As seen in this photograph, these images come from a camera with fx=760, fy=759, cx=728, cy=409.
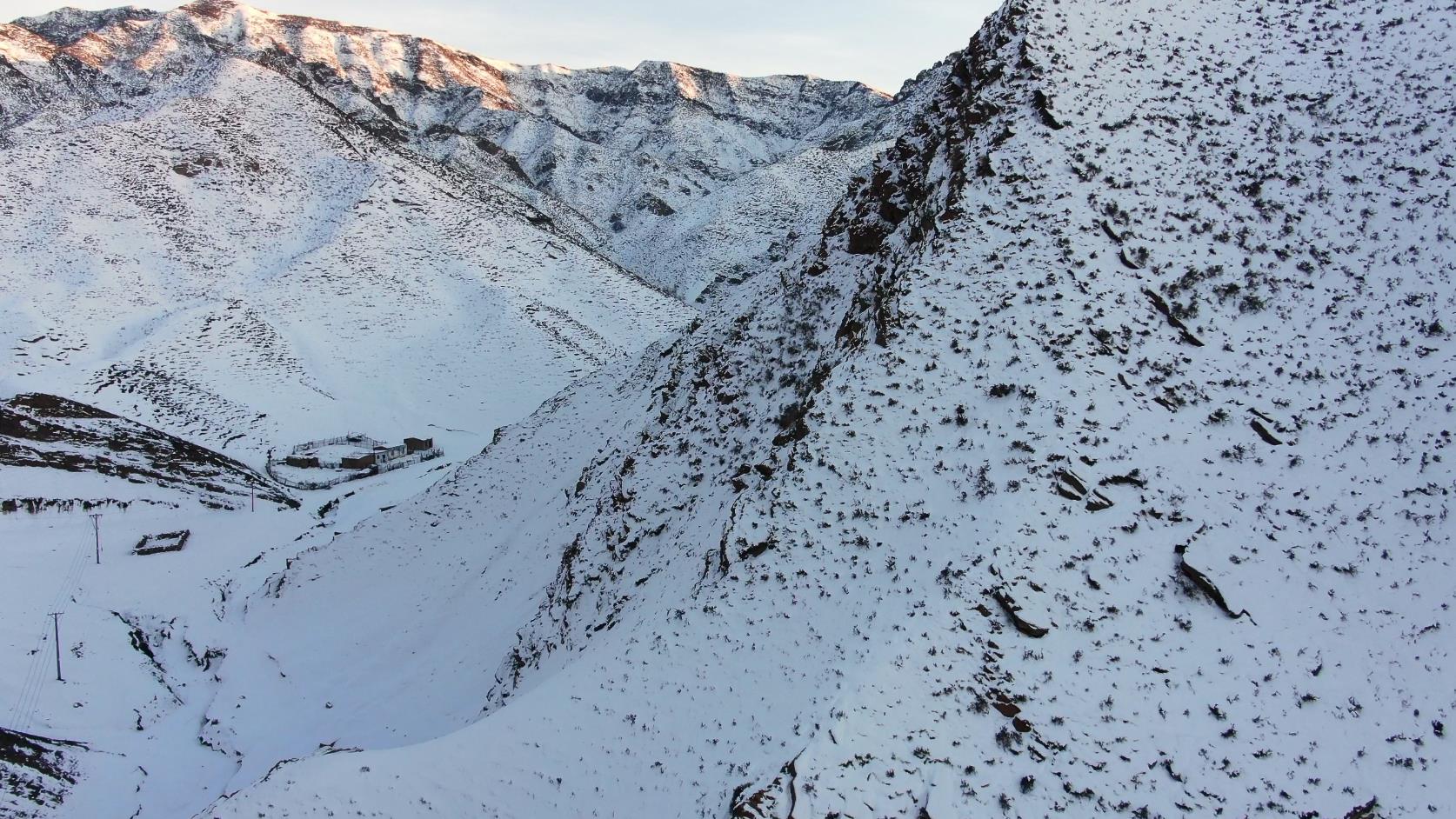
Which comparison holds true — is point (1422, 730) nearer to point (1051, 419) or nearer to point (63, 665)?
point (1051, 419)

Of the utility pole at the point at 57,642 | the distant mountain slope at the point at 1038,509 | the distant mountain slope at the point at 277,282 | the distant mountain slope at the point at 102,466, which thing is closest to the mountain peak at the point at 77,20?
the distant mountain slope at the point at 277,282

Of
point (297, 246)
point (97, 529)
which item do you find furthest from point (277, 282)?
point (97, 529)

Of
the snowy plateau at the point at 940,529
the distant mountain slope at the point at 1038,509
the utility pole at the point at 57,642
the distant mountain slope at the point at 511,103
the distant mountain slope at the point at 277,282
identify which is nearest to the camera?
the distant mountain slope at the point at 1038,509

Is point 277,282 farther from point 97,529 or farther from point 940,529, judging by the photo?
point 940,529

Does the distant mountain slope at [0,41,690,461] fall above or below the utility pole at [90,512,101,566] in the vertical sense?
above

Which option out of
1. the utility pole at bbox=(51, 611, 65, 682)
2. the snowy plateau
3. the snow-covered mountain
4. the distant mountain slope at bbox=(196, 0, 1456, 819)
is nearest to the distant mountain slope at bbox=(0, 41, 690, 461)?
the snow-covered mountain

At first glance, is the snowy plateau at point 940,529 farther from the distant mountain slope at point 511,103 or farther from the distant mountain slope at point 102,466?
the distant mountain slope at point 511,103

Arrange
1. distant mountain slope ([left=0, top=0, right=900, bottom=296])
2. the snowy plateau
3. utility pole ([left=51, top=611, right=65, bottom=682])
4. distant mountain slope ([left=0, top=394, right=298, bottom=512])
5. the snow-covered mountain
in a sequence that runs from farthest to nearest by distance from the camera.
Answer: distant mountain slope ([left=0, top=0, right=900, bottom=296]) < the snow-covered mountain < distant mountain slope ([left=0, top=394, right=298, bottom=512]) < utility pole ([left=51, top=611, right=65, bottom=682]) < the snowy plateau

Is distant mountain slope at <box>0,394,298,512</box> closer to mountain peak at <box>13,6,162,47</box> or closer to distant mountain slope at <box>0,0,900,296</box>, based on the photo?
distant mountain slope at <box>0,0,900,296</box>
